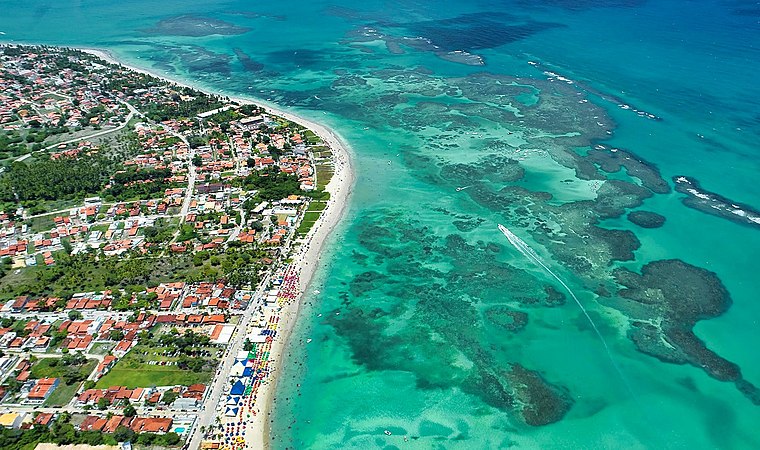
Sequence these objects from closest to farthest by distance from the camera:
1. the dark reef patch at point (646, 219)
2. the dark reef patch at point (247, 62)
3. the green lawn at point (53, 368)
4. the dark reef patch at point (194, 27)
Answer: the green lawn at point (53, 368), the dark reef patch at point (646, 219), the dark reef patch at point (247, 62), the dark reef patch at point (194, 27)

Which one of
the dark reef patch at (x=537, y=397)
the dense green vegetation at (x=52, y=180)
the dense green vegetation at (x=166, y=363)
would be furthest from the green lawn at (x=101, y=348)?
the dark reef patch at (x=537, y=397)

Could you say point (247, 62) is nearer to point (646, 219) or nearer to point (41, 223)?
point (41, 223)

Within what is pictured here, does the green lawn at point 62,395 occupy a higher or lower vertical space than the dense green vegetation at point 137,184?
lower

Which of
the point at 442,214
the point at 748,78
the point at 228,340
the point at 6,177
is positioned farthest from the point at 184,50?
the point at 748,78

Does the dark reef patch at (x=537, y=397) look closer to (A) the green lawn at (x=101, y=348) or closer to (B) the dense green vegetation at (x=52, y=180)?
(A) the green lawn at (x=101, y=348)

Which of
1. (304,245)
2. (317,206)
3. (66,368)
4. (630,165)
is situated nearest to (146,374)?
(66,368)

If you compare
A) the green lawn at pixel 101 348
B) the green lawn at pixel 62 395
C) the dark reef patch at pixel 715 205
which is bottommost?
the dark reef patch at pixel 715 205

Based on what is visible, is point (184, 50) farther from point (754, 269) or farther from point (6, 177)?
point (754, 269)
